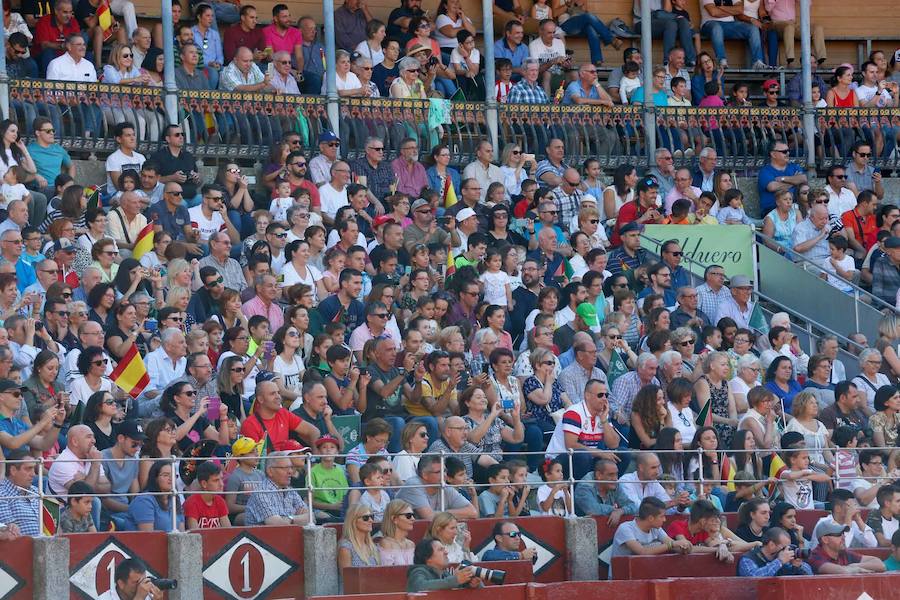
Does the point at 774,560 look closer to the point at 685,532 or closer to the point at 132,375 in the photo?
the point at 685,532

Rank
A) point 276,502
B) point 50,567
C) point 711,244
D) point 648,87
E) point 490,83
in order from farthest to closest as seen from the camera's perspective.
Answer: point 648,87 → point 490,83 → point 711,244 → point 276,502 → point 50,567

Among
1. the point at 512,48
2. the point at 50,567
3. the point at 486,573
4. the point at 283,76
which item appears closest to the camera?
the point at 50,567

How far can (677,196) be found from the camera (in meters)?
23.1

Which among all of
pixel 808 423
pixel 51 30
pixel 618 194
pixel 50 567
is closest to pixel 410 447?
pixel 50 567

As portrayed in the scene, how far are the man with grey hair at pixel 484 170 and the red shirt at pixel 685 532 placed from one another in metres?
7.27

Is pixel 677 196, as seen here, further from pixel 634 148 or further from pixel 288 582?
pixel 288 582

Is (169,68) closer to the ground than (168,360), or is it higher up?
higher up

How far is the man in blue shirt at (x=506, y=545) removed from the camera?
15.3 meters

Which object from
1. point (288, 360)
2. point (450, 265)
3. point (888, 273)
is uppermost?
point (450, 265)

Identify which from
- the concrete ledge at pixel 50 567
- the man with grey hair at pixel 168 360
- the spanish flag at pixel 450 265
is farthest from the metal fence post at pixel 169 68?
the concrete ledge at pixel 50 567

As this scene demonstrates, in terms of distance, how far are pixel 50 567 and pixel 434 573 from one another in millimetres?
2618

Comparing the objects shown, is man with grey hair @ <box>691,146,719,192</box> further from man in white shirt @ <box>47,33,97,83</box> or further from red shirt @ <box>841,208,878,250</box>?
man in white shirt @ <box>47,33,97,83</box>

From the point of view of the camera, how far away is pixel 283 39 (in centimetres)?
2377

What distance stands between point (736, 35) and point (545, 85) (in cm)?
373
